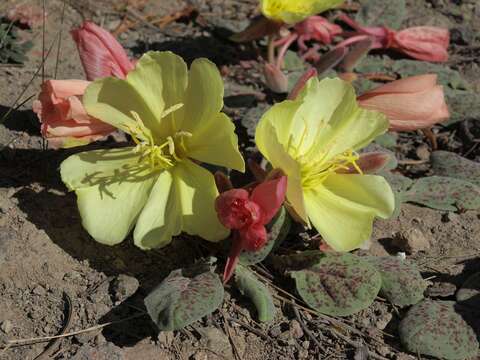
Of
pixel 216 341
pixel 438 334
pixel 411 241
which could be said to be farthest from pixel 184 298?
pixel 411 241

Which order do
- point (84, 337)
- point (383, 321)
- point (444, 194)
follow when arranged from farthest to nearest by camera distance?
point (444, 194) → point (383, 321) → point (84, 337)

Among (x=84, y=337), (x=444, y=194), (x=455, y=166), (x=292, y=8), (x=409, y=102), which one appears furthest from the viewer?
(x=292, y=8)

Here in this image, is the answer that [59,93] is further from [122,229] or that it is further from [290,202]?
[290,202]

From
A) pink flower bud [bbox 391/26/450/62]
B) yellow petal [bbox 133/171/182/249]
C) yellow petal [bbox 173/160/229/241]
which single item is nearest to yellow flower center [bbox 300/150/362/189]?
yellow petal [bbox 173/160/229/241]

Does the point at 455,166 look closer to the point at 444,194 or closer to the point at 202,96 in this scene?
the point at 444,194

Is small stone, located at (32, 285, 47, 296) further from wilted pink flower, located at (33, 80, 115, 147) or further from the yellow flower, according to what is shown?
the yellow flower

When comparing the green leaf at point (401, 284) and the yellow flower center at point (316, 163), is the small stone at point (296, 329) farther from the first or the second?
the yellow flower center at point (316, 163)

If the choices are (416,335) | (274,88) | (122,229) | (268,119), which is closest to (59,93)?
(122,229)
